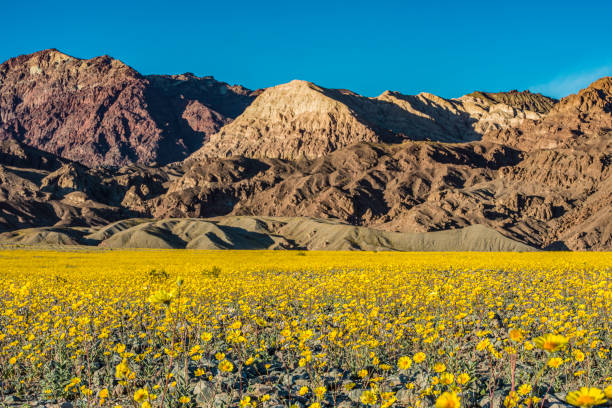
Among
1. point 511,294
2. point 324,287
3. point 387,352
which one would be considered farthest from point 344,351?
point 511,294

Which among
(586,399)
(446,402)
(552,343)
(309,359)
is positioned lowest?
(309,359)

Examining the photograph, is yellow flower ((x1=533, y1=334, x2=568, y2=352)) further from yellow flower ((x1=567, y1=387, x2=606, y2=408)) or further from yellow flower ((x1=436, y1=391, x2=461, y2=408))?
yellow flower ((x1=436, y1=391, x2=461, y2=408))

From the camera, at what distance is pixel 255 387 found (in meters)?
7.65

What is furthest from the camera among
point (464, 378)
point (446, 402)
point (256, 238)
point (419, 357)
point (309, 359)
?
point (256, 238)

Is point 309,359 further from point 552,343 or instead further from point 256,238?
point 256,238

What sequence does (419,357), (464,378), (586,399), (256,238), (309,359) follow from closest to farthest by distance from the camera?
(586,399), (464,378), (419,357), (309,359), (256,238)

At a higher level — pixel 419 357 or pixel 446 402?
pixel 446 402

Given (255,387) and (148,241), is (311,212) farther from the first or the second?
(255,387)

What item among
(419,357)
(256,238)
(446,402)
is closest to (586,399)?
(446,402)

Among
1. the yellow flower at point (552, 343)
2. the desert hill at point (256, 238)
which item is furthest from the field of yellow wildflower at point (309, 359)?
the desert hill at point (256, 238)

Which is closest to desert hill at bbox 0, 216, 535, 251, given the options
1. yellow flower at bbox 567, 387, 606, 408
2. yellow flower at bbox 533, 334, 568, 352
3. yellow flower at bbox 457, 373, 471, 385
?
yellow flower at bbox 457, 373, 471, 385

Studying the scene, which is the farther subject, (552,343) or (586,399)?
(552,343)

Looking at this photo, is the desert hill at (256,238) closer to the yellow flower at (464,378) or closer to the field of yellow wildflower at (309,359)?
the field of yellow wildflower at (309,359)

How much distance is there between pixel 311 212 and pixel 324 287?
154 meters
